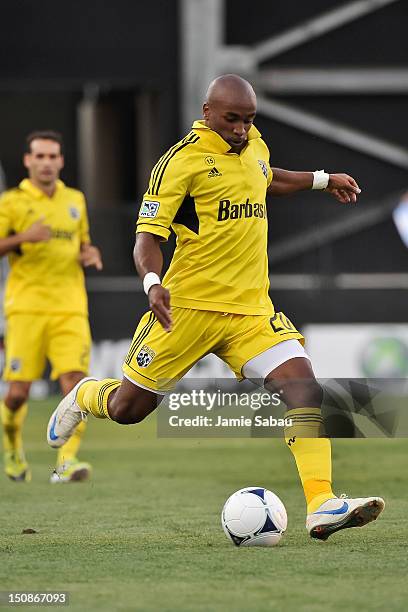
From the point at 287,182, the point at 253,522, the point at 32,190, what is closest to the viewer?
the point at 253,522

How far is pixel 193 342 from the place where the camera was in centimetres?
711

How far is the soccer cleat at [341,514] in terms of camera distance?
21.6ft

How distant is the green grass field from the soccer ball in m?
0.08

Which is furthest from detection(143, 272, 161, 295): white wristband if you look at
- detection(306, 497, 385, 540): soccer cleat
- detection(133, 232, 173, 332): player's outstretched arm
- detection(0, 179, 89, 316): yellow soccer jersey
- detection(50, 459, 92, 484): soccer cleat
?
detection(0, 179, 89, 316): yellow soccer jersey

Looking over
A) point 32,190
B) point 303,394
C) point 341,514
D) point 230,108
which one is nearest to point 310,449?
point 303,394

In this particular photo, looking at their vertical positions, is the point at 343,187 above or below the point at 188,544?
above

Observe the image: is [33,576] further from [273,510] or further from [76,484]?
[76,484]

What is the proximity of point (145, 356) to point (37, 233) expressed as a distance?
3.35 metres

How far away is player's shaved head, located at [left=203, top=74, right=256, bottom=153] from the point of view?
688 centimetres

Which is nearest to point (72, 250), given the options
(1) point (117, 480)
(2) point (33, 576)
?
(1) point (117, 480)

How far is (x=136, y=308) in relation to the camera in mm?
19516

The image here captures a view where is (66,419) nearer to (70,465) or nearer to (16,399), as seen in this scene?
(70,465)

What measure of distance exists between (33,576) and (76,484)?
4.01 m

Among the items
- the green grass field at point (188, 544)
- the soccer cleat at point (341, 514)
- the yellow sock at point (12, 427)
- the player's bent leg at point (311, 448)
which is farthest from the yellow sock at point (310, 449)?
the yellow sock at point (12, 427)
